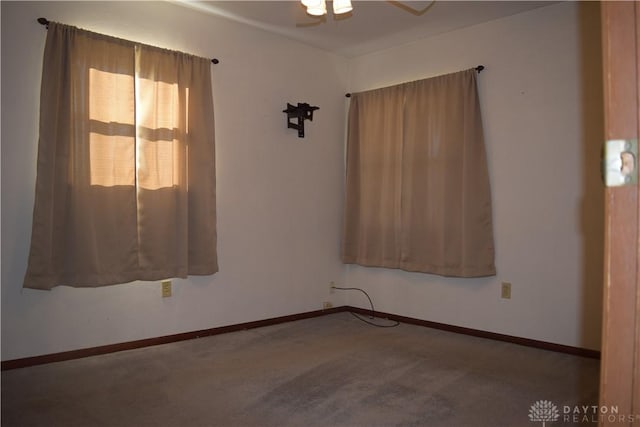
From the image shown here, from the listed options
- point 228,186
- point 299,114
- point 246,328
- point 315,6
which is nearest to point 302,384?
point 246,328

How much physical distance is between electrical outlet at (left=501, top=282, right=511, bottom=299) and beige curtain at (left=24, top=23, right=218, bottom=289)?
7.18 ft

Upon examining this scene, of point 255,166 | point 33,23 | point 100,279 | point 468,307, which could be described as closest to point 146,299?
point 100,279

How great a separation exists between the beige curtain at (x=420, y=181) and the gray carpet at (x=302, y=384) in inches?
29.7

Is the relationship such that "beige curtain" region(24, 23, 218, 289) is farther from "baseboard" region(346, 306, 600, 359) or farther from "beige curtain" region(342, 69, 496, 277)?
"baseboard" region(346, 306, 600, 359)

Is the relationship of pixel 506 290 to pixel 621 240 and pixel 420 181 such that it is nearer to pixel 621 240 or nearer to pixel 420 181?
pixel 420 181

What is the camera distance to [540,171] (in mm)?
3207

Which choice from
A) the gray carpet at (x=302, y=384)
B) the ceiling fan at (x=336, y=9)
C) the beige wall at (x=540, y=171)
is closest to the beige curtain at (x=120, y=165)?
the gray carpet at (x=302, y=384)

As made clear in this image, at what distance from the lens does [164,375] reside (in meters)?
2.54

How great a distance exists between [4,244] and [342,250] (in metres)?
2.71

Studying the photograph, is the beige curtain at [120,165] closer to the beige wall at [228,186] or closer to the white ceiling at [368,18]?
the beige wall at [228,186]

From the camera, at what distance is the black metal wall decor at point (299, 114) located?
3840 millimetres

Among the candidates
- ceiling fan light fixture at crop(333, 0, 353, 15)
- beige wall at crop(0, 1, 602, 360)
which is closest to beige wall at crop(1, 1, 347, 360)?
beige wall at crop(0, 1, 602, 360)

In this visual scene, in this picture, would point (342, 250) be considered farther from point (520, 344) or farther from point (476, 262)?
point (520, 344)

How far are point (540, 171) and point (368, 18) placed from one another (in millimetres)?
1740
